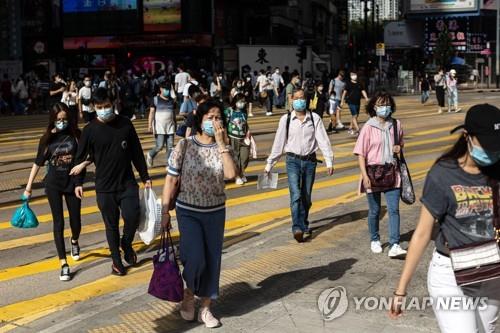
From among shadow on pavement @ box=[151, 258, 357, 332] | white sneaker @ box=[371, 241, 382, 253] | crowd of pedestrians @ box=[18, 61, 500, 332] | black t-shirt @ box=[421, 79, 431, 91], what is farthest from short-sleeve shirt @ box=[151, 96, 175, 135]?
black t-shirt @ box=[421, 79, 431, 91]

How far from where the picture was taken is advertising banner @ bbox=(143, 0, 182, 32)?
4791 cm

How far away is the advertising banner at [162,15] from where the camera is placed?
4791cm

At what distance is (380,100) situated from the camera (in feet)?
23.6

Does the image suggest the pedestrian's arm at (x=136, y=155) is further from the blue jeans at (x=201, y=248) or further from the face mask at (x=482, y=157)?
the face mask at (x=482, y=157)

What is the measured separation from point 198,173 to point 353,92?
13891 millimetres

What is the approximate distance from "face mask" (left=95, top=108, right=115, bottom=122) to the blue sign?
144ft

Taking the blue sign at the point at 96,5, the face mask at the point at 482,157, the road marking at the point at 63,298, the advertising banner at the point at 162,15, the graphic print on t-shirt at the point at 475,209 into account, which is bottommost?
the road marking at the point at 63,298

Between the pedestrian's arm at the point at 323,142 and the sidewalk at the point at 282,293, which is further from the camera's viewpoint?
the pedestrian's arm at the point at 323,142

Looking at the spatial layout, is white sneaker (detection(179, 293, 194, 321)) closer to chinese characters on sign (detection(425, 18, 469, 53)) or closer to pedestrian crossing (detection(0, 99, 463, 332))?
pedestrian crossing (detection(0, 99, 463, 332))

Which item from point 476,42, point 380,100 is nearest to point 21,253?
point 380,100

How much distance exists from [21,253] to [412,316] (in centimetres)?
449

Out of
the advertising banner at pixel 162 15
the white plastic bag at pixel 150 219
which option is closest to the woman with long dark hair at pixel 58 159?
the white plastic bag at pixel 150 219

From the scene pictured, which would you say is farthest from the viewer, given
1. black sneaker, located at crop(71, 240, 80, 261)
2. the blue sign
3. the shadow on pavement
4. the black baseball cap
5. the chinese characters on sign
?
the chinese characters on sign

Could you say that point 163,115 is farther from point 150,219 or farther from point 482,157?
point 482,157
